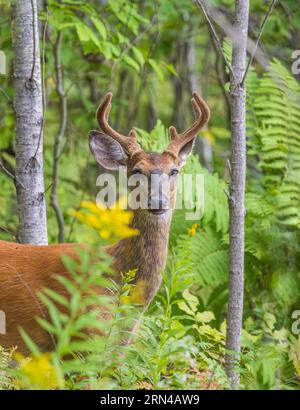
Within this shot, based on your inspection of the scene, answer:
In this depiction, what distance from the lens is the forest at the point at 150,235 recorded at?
11.7 ft

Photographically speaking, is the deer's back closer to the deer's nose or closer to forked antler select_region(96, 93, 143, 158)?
the deer's nose

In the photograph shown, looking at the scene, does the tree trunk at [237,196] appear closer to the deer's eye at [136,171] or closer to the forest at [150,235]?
the forest at [150,235]

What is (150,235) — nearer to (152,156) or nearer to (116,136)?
(152,156)

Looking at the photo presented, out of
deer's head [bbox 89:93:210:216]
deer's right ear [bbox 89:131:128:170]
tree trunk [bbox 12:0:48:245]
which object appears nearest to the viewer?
deer's head [bbox 89:93:210:216]

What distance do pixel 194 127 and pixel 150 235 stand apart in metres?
0.74

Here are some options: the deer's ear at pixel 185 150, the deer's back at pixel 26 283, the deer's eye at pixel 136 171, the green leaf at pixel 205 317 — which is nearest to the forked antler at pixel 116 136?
the deer's eye at pixel 136 171

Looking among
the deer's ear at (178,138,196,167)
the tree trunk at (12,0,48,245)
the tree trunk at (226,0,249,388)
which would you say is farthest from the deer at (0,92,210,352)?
the tree trunk at (226,0,249,388)

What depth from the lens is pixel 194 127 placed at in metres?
5.12

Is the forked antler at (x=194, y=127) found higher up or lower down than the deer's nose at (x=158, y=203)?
higher up

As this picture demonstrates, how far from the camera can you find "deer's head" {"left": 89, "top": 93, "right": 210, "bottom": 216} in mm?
4809

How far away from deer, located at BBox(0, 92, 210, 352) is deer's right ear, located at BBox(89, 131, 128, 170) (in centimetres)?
6

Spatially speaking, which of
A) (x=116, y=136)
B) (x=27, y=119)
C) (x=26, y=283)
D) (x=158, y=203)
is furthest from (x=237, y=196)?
(x=27, y=119)
